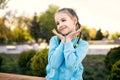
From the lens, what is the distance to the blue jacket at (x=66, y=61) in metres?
2.03

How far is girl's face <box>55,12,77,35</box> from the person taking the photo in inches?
83.4

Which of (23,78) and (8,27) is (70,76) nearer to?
Answer: (23,78)

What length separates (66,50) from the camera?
6.66 feet

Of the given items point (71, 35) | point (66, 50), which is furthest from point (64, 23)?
point (66, 50)

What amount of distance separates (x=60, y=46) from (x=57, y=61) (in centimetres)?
11

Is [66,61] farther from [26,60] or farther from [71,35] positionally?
[26,60]

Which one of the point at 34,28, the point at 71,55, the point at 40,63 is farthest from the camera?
the point at 34,28

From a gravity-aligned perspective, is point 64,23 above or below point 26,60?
above

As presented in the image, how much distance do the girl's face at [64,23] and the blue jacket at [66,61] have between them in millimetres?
99

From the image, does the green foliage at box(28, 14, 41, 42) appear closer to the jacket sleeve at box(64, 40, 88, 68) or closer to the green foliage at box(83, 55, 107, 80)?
the green foliage at box(83, 55, 107, 80)

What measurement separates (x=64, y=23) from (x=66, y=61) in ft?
0.93

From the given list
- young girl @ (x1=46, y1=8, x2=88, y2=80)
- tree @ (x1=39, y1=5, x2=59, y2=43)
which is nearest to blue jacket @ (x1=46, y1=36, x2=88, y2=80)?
young girl @ (x1=46, y1=8, x2=88, y2=80)

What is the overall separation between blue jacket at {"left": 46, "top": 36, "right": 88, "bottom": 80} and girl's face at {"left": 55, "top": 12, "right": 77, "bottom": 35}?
10 cm

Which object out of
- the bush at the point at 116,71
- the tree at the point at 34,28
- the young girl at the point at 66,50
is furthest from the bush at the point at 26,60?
the tree at the point at 34,28
